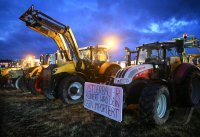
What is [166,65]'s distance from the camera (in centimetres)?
550

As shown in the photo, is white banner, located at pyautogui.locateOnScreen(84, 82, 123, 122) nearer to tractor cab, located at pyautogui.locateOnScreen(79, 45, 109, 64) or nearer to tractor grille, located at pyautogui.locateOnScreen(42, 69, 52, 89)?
tractor grille, located at pyautogui.locateOnScreen(42, 69, 52, 89)

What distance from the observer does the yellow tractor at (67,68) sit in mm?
7770

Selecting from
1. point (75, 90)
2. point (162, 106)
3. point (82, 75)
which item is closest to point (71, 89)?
point (75, 90)

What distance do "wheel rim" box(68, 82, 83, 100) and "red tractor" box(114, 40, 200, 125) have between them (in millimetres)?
2894

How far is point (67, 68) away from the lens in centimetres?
824

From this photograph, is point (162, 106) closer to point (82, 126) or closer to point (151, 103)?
point (151, 103)

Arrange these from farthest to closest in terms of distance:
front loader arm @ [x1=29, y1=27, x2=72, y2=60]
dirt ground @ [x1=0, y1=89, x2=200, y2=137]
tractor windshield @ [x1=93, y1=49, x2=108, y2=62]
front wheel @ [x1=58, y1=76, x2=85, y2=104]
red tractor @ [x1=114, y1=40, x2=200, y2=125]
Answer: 1. tractor windshield @ [x1=93, y1=49, x2=108, y2=62]
2. front loader arm @ [x1=29, y1=27, x2=72, y2=60]
3. front wheel @ [x1=58, y1=76, x2=85, y2=104]
4. red tractor @ [x1=114, y1=40, x2=200, y2=125]
5. dirt ground @ [x1=0, y1=89, x2=200, y2=137]

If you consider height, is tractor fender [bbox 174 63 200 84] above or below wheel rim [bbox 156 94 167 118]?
above

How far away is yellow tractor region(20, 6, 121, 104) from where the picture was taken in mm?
7770

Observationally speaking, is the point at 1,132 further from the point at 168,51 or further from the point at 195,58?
the point at 195,58

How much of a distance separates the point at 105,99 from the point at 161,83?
5.67 feet

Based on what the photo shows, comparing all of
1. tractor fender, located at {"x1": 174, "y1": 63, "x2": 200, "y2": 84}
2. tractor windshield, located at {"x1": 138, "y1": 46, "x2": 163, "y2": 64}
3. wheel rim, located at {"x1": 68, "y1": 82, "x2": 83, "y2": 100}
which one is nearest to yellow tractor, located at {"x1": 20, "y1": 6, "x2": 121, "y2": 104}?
wheel rim, located at {"x1": 68, "y1": 82, "x2": 83, "y2": 100}

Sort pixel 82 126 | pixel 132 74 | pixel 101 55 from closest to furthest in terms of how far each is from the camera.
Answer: pixel 82 126 < pixel 132 74 < pixel 101 55

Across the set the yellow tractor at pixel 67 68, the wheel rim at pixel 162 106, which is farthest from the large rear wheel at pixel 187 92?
the yellow tractor at pixel 67 68
